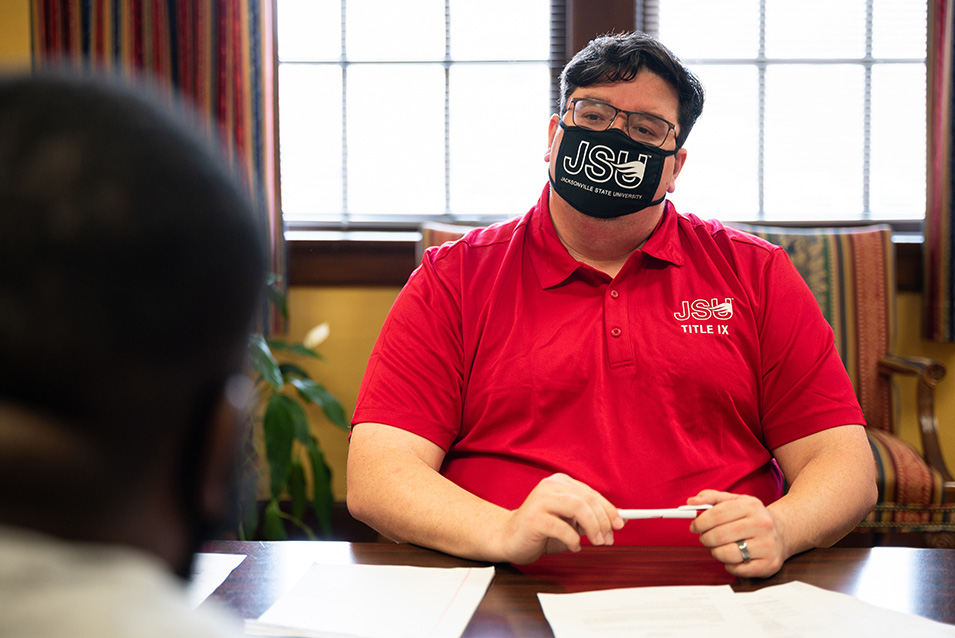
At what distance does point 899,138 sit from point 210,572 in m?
2.78

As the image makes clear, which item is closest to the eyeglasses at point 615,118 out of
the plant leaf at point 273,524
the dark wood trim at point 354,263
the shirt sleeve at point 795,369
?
the shirt sleeve at point 795,369

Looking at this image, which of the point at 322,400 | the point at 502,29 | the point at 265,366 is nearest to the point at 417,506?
the point at 265,366

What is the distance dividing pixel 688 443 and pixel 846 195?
1959 millimetres

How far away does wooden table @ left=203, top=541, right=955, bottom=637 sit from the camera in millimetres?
819

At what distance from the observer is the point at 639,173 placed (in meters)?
1.38

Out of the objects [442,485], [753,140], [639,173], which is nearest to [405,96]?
[753,140]

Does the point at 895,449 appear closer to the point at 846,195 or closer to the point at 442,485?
the point at 846,195

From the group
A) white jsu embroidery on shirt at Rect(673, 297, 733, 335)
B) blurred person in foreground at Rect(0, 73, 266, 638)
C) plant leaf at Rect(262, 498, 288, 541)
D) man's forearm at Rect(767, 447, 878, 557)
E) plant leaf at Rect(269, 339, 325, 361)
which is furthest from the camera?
plant leaf at Rect(269, 339, 325, 361)

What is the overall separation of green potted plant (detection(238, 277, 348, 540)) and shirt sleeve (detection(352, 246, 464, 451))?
3.10 feet

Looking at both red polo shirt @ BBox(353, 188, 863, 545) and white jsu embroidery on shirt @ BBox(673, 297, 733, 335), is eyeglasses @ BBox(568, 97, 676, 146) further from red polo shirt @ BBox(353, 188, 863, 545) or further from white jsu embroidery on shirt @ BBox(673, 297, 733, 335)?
white jsu embroidery on shirt @ BBox(673, 297, 733, 335)

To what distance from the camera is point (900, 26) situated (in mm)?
2754

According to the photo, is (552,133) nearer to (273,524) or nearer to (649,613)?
(649,613)

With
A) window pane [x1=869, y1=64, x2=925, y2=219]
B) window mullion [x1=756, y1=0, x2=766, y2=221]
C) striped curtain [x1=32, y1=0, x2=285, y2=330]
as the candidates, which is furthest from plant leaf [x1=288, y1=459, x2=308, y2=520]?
window pane [x1=869, y1=64, x2=925, y2=219]

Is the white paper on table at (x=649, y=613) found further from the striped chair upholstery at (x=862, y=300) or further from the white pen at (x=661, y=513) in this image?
the striped chair upholstery at (x=862, y=300)
